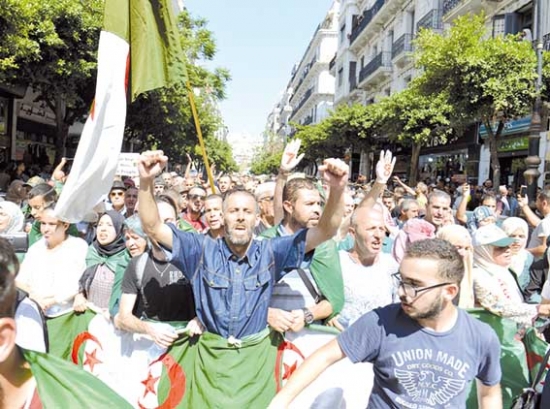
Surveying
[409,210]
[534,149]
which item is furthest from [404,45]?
[409,210]

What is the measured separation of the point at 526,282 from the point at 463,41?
33.0ft

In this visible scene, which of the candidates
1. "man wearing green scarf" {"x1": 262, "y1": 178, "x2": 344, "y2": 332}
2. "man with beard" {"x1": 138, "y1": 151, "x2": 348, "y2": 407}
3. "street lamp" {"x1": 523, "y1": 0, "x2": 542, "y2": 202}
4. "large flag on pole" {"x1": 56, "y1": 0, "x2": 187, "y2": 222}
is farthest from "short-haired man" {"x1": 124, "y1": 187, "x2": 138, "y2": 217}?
"street lamp" {"x1": 523, "y1": 0, "x2": 542, "y2": 202}

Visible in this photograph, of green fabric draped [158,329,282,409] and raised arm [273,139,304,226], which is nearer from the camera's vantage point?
green fabric draped [158,329,282,409]

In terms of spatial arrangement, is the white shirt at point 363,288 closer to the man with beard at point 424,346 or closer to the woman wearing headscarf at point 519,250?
the man with beard at point 424,346

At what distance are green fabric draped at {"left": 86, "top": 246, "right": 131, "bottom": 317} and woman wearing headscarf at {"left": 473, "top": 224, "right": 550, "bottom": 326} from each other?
226 centimetres

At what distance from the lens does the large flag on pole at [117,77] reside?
11.8 ft

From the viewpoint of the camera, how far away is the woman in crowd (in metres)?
4.08

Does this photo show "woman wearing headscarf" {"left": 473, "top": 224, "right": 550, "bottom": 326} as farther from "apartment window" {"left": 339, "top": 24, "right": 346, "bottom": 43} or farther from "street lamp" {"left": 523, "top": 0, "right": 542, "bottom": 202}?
"apartment window" {"left": 339, "top": 24, "right": 346, "bottom": 43}

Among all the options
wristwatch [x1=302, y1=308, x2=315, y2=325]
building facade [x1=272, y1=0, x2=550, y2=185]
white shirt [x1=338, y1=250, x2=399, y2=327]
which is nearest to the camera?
wristwatch [x1=302, y1=308, x2=315, y2=325]

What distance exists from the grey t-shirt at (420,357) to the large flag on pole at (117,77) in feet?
6.18

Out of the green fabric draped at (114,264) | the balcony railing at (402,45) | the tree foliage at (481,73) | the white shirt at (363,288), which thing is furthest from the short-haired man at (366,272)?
the balcony railing at (402,45)

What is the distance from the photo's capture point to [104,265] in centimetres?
426

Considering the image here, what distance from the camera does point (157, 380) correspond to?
3518 millimetres

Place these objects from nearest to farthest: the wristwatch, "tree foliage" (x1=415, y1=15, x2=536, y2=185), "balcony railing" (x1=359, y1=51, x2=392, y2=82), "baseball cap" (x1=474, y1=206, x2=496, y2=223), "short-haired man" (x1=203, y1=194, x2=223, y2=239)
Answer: the wristwatch < "short-haired man" (x1=203, y1=194, x2=223, y2=239) < "baseball cap" (x1=474, y1=206, x2=496, y2=223) < "tree foliage" (x1=415, y1=15, x2=536, y2=185) < "balcony railing" (x1=359, y1=51, x2=392, y2=82)
